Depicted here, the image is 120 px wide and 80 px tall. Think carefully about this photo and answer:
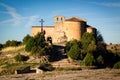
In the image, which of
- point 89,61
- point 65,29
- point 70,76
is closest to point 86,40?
point 65,29

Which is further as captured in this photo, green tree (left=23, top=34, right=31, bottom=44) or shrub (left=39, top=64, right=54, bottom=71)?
green tree (left=23, top=34, right=31, bottom=44)

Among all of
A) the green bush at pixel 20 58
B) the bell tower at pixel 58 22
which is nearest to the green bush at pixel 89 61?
the green bush at pixel 20 58

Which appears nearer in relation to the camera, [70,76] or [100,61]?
[70,76]

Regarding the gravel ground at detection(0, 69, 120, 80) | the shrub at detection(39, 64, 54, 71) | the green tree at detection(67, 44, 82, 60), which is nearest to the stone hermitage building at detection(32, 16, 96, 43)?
the green tree at detection(67, 44, 82, 60)

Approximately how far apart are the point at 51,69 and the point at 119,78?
14.9 meters

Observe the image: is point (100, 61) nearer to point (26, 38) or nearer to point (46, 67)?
point (46, 67)

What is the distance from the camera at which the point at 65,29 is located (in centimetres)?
6975

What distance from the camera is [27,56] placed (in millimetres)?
53312

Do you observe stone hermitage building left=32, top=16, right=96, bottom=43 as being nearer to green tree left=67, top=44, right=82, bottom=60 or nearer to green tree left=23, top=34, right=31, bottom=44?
green tree left=23, top=34, right=31, bottom=44

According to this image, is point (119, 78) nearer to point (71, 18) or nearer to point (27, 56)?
point (27, 56)

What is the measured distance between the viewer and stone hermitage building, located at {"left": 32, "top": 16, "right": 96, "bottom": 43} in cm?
6831

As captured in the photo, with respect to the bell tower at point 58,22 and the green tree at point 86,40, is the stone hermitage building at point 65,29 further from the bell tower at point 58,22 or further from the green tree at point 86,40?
the green tree at point 86,40

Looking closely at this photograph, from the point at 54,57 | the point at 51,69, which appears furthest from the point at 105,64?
the point at 51,69

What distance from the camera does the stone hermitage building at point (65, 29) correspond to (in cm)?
6831
